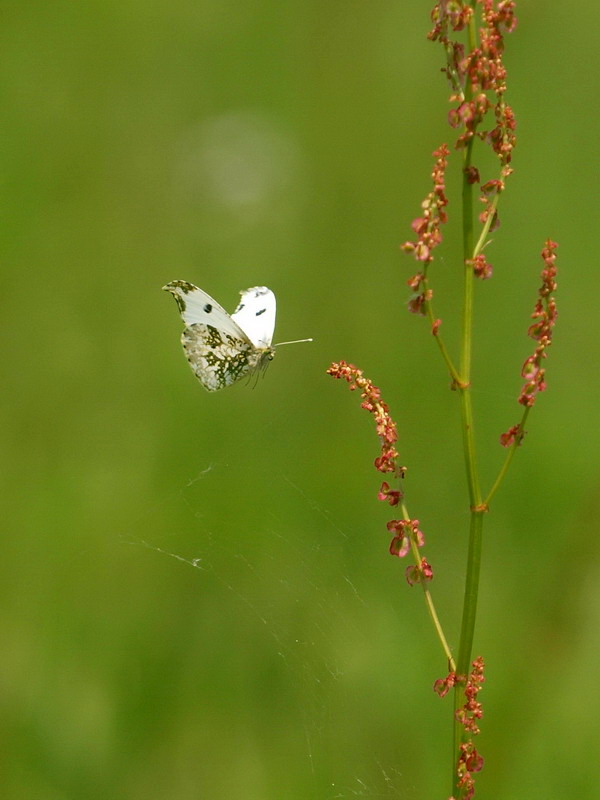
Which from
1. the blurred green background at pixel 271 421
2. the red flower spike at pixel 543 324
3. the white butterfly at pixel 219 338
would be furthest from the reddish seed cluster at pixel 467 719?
the white butterfly at pixel 219 338

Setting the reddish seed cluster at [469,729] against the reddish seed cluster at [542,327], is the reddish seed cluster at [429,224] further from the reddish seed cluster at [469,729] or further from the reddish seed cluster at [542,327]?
the reddish seed cluster at [469,729]

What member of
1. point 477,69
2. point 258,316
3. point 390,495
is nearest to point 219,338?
point 258,316

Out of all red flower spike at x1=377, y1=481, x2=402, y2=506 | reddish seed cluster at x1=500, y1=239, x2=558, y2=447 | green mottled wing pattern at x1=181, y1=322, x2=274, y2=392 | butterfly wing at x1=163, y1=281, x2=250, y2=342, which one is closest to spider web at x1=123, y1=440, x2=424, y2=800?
green mottled wing pattern at x1=181, y1=322, x2=274, y2=392

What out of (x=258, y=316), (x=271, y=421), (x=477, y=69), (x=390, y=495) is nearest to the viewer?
(x=477, y=69)

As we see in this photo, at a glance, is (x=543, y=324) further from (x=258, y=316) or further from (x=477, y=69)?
(x=258, y=316)

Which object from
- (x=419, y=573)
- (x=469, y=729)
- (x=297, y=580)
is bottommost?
(x=469, y=729)

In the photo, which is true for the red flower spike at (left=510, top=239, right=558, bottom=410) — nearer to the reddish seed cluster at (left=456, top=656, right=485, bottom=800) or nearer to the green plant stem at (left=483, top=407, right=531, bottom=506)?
the green plant stem at (left=483, top=407, right=531, bottom=506)

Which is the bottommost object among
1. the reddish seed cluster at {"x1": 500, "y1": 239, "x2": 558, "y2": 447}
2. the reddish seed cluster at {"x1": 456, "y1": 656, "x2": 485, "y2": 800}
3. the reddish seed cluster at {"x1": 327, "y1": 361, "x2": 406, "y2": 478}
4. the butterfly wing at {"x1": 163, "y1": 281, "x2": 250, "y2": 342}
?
the reddish seed cluster at {"x1": 456, "y1": 656, "x2": 485, "y2": 800}
